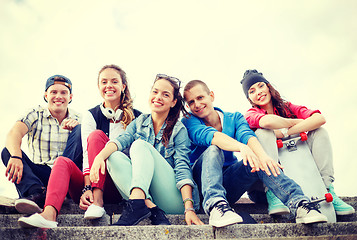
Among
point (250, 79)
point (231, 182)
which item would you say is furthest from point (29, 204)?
point (250, 79)

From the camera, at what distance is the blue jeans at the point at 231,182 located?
7.17 feet

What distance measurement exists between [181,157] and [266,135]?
763 millimetres

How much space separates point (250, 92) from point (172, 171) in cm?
133

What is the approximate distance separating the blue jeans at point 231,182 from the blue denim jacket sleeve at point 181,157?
0.11m

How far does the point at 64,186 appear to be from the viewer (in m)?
2.28

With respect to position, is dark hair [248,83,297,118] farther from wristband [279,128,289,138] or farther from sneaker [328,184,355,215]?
sneaker [328,184,355,215]

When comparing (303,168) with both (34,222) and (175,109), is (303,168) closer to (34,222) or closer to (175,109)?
(175,109)

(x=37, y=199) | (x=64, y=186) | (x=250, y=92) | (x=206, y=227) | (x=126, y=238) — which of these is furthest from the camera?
(x=250, y=92)

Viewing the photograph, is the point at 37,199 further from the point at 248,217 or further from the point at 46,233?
the point at 248,217

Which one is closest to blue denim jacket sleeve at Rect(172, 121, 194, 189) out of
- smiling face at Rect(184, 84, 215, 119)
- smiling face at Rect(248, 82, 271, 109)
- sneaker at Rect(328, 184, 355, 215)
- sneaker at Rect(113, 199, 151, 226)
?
smiling face at Rect(184, 84, 215, 119)

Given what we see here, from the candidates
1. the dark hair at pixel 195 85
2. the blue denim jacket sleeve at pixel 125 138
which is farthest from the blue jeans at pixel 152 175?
the dark hair at pixel 195 85

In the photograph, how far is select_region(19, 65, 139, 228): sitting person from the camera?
215 cm

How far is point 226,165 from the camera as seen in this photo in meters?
2.96

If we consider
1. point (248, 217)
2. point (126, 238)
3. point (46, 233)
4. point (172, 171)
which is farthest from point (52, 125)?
point (248, 217)
